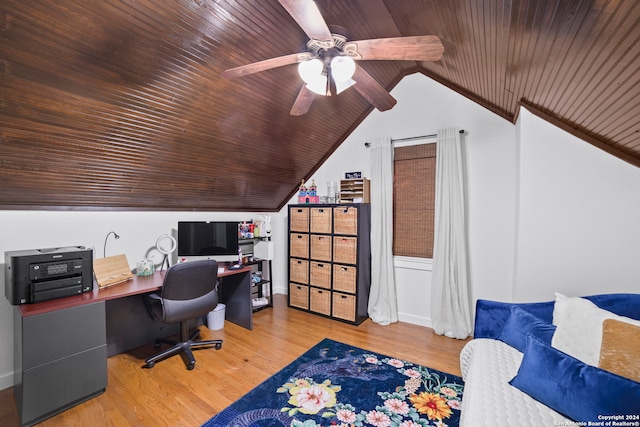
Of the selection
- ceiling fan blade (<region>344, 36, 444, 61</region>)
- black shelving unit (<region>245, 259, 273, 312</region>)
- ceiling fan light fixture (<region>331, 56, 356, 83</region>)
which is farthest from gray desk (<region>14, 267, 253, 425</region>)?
ceiling fan blade (<region>344, 36, 444, 61</region>)

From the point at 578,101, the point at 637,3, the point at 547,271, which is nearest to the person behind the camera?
the point at 637,3

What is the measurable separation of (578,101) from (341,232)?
234 cm

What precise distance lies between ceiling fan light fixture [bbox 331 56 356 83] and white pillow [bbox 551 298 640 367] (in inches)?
70.4

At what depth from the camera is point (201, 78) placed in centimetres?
203

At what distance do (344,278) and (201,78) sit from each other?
8.25ft

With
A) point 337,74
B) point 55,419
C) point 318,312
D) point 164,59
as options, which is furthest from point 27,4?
point 318,312

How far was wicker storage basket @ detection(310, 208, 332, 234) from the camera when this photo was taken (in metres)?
3.51

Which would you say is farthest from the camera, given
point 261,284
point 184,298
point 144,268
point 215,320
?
point 261,284

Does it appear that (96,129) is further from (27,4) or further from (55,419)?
(55,419)

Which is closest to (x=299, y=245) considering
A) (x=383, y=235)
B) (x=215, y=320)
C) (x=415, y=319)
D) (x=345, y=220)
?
(x=345, y=220)

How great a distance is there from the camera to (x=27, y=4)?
51.1 inches

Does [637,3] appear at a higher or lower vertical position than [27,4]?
lower

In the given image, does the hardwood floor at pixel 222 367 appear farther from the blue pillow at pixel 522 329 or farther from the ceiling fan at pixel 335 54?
the ceiling fan at pixel 335 54

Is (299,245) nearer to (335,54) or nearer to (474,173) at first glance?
(474,173)
